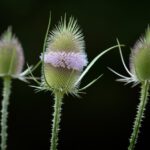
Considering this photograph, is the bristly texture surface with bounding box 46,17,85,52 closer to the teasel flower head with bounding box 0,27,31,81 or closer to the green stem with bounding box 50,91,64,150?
the green stem with bounding box 50,91,64,150

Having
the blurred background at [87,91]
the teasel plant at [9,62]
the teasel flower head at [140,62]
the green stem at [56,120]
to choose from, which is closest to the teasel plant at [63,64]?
the green stem at [56,120]

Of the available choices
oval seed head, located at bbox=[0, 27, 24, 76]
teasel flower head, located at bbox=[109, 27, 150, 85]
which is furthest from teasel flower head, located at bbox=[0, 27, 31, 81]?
teasel flower head, located at bbox=[109, 27, 150, 85]

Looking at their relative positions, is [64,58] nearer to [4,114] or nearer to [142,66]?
[142,66]

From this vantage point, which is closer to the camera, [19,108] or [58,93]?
[58,93]

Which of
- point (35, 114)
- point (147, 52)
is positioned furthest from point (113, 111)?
point (147, 52)

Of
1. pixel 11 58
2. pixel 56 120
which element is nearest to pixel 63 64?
pixel 56 120

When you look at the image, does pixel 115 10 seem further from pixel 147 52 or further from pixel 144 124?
pixel 147 52

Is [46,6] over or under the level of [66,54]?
over
